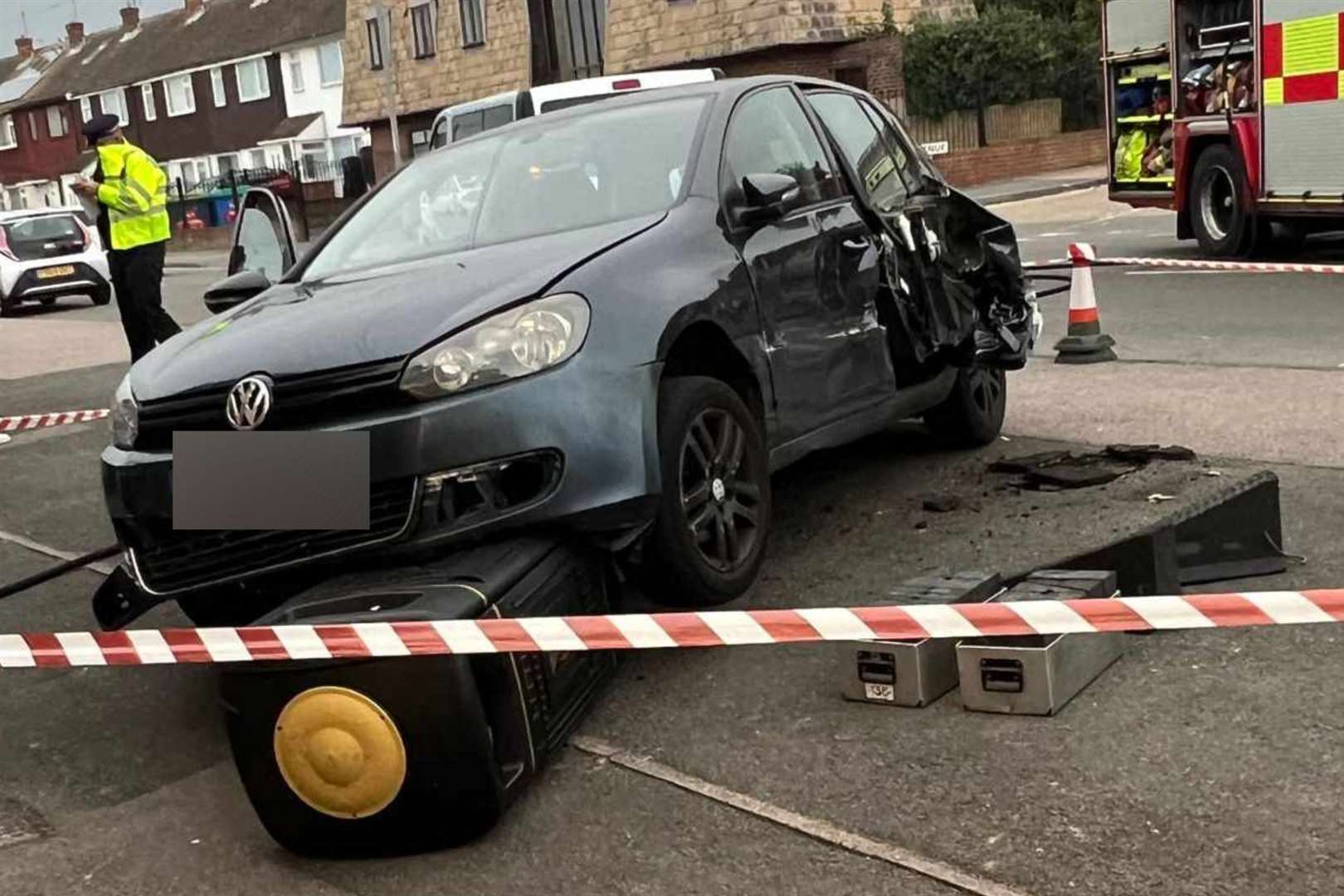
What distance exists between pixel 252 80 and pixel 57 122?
17.0 m

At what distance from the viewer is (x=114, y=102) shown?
203ft

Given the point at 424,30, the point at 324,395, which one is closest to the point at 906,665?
the point at 324,395

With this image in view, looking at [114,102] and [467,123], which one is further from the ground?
[114,102]

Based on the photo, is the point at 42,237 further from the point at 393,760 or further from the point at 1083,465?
the point at 393,760

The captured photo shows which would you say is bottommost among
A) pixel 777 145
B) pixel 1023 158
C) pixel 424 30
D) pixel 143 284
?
pixel 1023 158

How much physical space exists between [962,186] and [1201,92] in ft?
52.8

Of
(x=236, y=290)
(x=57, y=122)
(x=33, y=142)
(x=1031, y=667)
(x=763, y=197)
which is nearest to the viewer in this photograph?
(x=1031, y=667)

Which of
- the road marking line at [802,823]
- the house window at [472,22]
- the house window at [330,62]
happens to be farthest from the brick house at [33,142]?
the road marking line at [802,823]

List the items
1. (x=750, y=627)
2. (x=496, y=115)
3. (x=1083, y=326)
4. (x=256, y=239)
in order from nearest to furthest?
(x=750, y=627), (x=1083, y=326), (x=256, y=239), (x=496, y=115)

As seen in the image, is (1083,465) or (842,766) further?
(1083,465)

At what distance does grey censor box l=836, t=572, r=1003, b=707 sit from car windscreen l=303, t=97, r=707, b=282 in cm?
163

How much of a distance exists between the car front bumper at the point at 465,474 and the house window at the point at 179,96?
186 ft

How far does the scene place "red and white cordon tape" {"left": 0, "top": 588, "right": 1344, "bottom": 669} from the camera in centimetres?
324

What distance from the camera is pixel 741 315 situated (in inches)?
189
